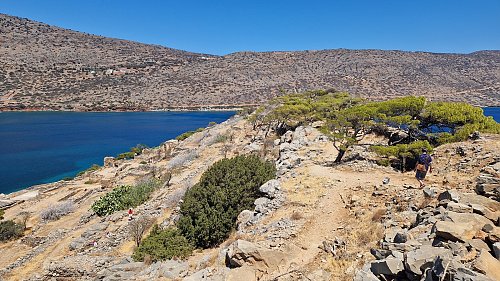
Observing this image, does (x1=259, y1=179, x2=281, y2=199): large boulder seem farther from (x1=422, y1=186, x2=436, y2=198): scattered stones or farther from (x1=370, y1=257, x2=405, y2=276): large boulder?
(x1=370, y1=257, x2=405, y2=276): large boulder

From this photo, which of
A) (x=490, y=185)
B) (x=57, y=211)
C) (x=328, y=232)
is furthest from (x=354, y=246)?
(x=57, y=211)

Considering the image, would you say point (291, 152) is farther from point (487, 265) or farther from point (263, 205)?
point (487, 265)

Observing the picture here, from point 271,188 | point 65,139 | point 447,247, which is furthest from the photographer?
point 65,139

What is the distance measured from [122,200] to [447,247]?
658 inches

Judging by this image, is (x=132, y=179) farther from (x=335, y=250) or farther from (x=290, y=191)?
(x=335, y=250)

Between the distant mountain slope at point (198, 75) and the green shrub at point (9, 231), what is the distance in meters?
83.5

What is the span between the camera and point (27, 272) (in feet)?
41.1

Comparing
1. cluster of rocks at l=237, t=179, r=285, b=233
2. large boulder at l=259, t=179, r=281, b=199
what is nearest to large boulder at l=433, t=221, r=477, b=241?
cluster of rocks at l=237, t=179, r=285, b=233

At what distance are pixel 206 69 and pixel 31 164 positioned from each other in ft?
289

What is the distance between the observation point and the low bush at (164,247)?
1115 centimetres

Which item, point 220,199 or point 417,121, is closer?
point 220,199

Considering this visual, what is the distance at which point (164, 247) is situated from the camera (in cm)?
1152

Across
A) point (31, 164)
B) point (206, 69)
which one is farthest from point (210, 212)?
point (206, 69)

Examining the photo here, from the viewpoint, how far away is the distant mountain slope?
99812 mm
